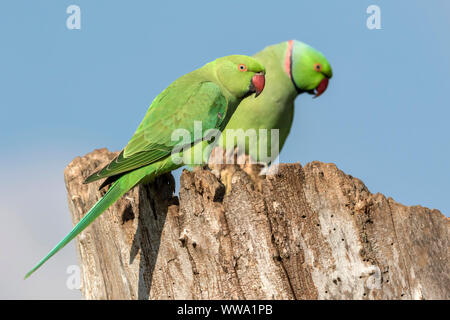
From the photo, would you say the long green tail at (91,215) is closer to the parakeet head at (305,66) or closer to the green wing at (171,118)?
the green wing at (171,118)

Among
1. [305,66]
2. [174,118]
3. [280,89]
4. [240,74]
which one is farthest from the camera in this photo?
[305,66]

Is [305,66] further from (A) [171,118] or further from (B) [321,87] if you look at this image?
(A) [171,118]

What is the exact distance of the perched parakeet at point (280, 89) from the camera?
7070 millimetres

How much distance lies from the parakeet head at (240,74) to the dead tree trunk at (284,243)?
179 cm

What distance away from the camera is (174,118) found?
18.9 feet

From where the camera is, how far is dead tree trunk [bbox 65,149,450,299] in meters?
4.32

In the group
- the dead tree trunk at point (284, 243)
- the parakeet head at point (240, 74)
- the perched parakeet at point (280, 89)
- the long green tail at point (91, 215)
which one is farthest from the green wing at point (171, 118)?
the perched parakeet at point (280, 89)

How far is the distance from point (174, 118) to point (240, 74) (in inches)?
38.9

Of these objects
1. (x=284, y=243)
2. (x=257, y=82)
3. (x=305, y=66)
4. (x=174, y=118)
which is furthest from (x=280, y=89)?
(x=284, y=243)

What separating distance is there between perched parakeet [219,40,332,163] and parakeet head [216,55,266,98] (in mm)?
787

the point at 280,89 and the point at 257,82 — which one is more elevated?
the point at 280,89

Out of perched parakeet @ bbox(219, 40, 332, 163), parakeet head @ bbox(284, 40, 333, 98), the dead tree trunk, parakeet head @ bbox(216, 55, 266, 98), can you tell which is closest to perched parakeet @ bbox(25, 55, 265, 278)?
parakeet head @ bbox(216, 55, 266, 98)

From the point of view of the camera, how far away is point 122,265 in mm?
5000
